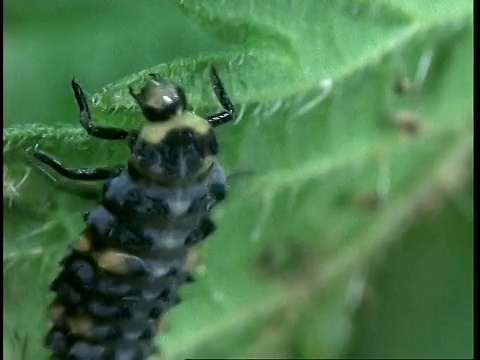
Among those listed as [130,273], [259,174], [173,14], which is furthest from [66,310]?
[173,14]

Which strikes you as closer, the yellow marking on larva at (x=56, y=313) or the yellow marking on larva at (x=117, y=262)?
the yellow marking on larva at (x=117, y=262)

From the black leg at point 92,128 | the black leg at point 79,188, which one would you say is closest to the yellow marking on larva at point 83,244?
the black leg at point 79,188

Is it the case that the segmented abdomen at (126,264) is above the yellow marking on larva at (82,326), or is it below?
above

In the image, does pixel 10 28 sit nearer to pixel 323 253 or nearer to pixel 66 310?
pixel 66 310

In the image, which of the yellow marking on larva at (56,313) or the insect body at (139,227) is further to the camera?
the yellow marking on larva at (56,313)

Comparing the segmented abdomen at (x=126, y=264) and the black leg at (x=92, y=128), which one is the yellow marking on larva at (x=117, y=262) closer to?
the segmented abdomen at (x=126, y=264)

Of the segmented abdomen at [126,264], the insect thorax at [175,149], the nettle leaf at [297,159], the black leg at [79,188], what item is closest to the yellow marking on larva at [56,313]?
the segmented abdomen at [126,264]

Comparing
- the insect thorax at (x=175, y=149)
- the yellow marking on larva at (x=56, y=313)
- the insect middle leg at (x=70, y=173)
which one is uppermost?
the insect thorax at (x=175, y=149)

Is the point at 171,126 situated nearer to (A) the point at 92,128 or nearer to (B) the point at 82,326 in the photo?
(A) the point at 92,128

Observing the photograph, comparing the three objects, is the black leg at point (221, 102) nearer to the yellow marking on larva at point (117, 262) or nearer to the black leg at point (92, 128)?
the black leg at point (92, 128)
